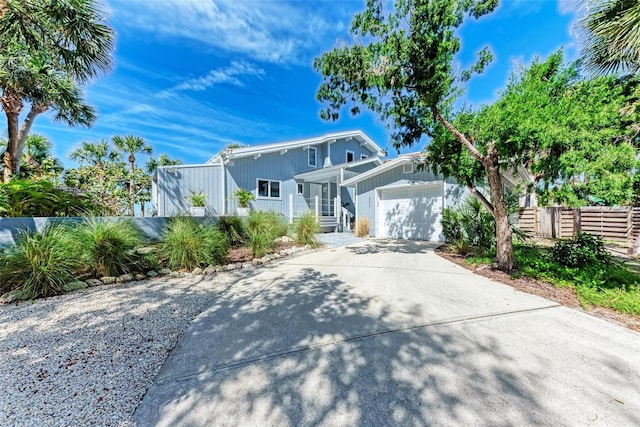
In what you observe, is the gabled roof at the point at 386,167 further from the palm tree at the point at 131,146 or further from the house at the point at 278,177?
the palm tree at the point at 131,146

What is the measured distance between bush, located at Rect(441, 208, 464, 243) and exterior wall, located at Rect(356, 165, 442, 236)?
228 centimetres

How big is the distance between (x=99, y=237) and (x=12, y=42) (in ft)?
12.0

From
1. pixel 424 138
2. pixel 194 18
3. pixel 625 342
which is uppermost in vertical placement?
pixel 194 18

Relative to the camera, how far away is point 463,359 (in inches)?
92.0

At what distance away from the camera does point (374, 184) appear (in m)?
12.4

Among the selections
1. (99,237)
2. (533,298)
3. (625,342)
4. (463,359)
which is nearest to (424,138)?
(533,298)

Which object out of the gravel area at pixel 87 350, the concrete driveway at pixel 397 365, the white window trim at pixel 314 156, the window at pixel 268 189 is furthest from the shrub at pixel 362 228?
the gravel area at pixel 87 350

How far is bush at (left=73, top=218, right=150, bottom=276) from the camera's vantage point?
15.7 ft

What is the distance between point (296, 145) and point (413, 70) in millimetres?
9613

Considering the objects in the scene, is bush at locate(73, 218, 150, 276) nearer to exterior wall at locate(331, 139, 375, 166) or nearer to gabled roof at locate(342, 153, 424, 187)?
gabled roof at locate(342, 153, 424, 187)

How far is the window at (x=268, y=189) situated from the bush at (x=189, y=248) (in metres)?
7.32

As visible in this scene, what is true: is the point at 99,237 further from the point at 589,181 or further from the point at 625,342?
the point at 589,181

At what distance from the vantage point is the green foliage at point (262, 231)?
707 cm

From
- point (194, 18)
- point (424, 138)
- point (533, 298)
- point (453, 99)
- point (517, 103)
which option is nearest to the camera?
point (533, 298)
